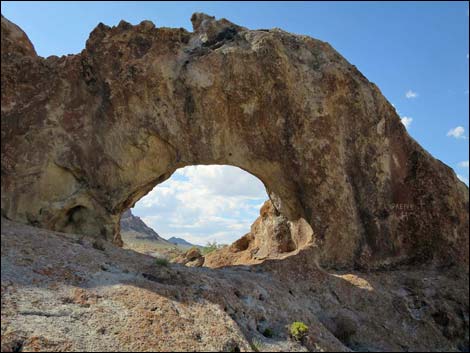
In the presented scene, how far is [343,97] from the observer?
20.2m

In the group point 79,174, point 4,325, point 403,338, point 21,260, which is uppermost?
point 79,174

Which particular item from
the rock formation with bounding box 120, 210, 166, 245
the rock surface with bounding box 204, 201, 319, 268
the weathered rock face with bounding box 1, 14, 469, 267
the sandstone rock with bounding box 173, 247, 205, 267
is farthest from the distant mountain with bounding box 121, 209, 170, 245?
the weathered rock face with bounding box 1, 14, 469, 267

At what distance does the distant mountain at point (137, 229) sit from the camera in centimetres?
11865

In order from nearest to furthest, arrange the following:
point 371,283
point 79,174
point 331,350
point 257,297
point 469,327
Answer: point 331,350
point 257,297
point 469,327
point 371,283
point 79,174

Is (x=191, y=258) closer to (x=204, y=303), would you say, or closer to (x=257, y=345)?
(x=204, y=303)

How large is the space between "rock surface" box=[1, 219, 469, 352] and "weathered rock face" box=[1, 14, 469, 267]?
2.18 metres

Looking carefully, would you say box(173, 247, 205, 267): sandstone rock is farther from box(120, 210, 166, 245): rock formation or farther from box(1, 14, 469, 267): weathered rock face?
box(120, 210, 166, 245): rock formation

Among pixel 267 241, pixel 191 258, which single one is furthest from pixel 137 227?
pixel 267 241

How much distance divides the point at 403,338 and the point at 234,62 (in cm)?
1383

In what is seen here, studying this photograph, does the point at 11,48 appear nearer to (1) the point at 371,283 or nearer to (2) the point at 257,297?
(2) the point at 257,297

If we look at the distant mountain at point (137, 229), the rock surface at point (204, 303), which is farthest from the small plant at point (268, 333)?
the distant mountain at point (137, 229)

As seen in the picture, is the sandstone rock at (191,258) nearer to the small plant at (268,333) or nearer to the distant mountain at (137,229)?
the small plant at (268,333)

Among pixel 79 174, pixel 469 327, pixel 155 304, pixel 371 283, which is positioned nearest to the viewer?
pixel 155 304

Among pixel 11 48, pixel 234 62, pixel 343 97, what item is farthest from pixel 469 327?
pixel 11 48
